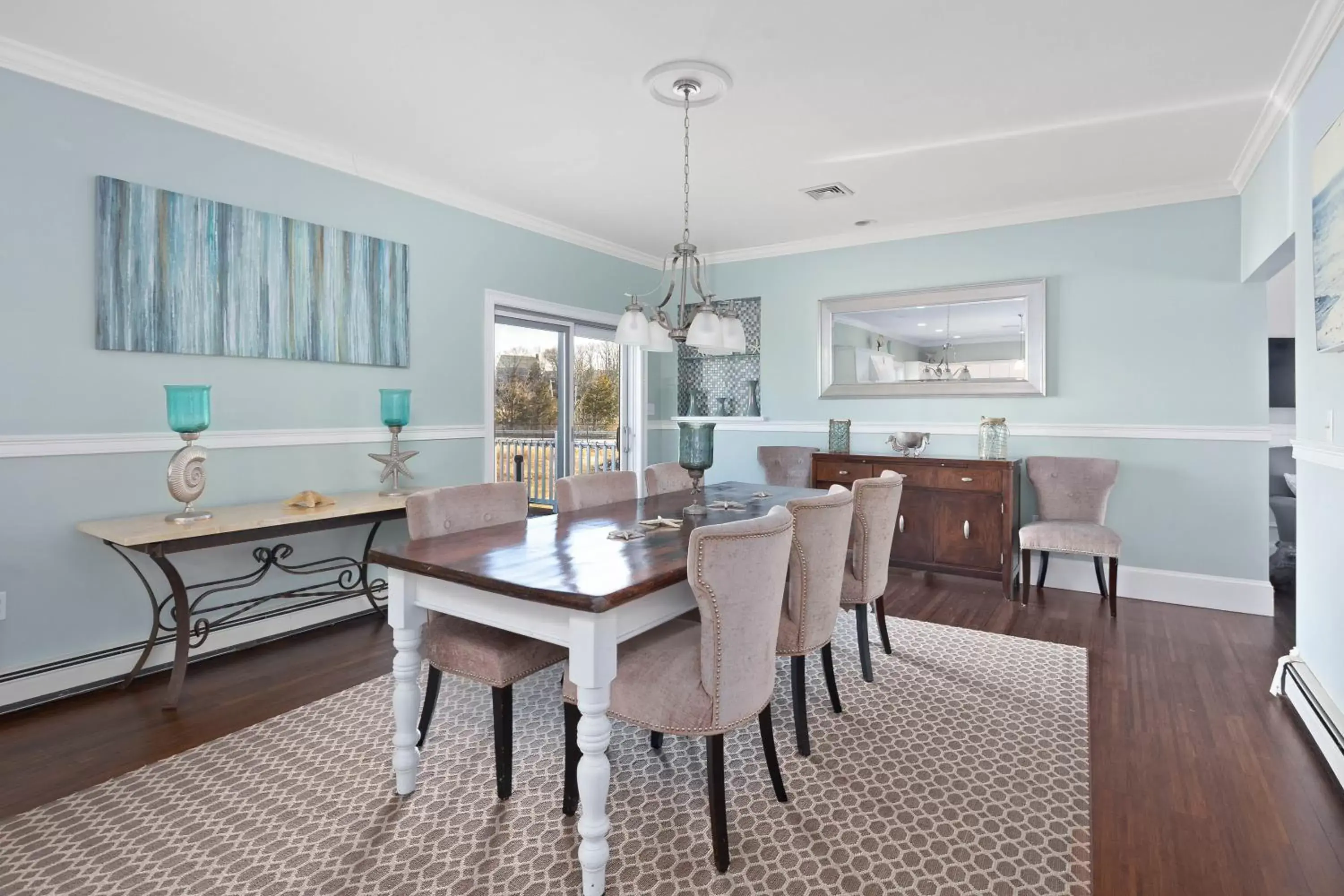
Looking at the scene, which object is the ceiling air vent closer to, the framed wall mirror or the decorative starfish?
the framed wall mirror

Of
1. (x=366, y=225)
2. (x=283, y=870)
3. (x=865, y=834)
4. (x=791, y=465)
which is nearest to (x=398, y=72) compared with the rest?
(x=366, y=225)

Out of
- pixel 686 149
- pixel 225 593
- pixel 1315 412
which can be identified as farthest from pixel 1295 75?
pixel 225 593

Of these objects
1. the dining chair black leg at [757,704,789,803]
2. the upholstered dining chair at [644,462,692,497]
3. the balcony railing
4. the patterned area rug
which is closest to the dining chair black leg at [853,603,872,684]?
the patterned area rug

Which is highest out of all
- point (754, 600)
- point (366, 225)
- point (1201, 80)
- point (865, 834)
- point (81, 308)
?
point (1201, 80)

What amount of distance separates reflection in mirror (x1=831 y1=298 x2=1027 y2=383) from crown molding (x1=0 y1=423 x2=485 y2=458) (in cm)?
288

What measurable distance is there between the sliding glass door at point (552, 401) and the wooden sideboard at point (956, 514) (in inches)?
78.9

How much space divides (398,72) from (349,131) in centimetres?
76

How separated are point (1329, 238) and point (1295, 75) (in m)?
0.85

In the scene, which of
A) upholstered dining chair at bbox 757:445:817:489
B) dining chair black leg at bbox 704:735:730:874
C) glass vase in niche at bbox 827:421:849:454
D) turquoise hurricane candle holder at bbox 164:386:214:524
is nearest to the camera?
dining chair black leg at bbox 704:735:730:874

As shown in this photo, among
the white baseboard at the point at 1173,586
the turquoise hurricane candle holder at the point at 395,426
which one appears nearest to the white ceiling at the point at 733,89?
the turquoise hurricane candle holder at the point at 395,426

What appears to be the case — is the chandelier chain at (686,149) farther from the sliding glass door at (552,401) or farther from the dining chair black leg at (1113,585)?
the dining chair black leg at (1113,585)

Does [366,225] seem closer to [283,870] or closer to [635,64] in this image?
[635,64]

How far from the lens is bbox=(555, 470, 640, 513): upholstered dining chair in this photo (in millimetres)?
2979

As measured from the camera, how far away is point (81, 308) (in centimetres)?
275
